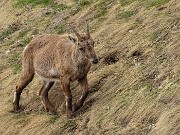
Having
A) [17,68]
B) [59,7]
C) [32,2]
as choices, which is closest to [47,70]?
[17,68]

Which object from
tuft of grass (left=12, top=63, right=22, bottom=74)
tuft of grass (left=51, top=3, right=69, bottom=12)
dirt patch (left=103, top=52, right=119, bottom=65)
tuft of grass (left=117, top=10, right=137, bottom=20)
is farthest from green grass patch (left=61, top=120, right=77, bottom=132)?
tuft of grass (left=51, top=3, right=69, bottom=12)

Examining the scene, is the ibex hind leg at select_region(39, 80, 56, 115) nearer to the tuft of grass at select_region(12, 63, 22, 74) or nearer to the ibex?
the ibex

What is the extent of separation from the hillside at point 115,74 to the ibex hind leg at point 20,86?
7.9 inches

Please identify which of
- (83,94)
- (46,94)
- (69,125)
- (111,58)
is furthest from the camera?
(111,58)

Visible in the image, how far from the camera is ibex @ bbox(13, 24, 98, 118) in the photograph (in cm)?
1184

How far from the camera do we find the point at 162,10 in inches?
585

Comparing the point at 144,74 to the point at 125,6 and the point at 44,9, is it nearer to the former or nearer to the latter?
the point at 125,6

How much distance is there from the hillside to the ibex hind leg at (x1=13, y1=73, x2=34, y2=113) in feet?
0.66

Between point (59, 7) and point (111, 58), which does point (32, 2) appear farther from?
point (111, 58)

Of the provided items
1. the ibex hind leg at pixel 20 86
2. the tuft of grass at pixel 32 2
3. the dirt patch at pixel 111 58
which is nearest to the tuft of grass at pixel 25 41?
the tuft of grass at pixel 32 2

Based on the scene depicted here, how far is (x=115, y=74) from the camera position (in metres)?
13.0

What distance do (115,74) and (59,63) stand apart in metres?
1.42

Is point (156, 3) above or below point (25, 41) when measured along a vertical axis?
above

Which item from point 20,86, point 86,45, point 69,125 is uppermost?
point 86,45
